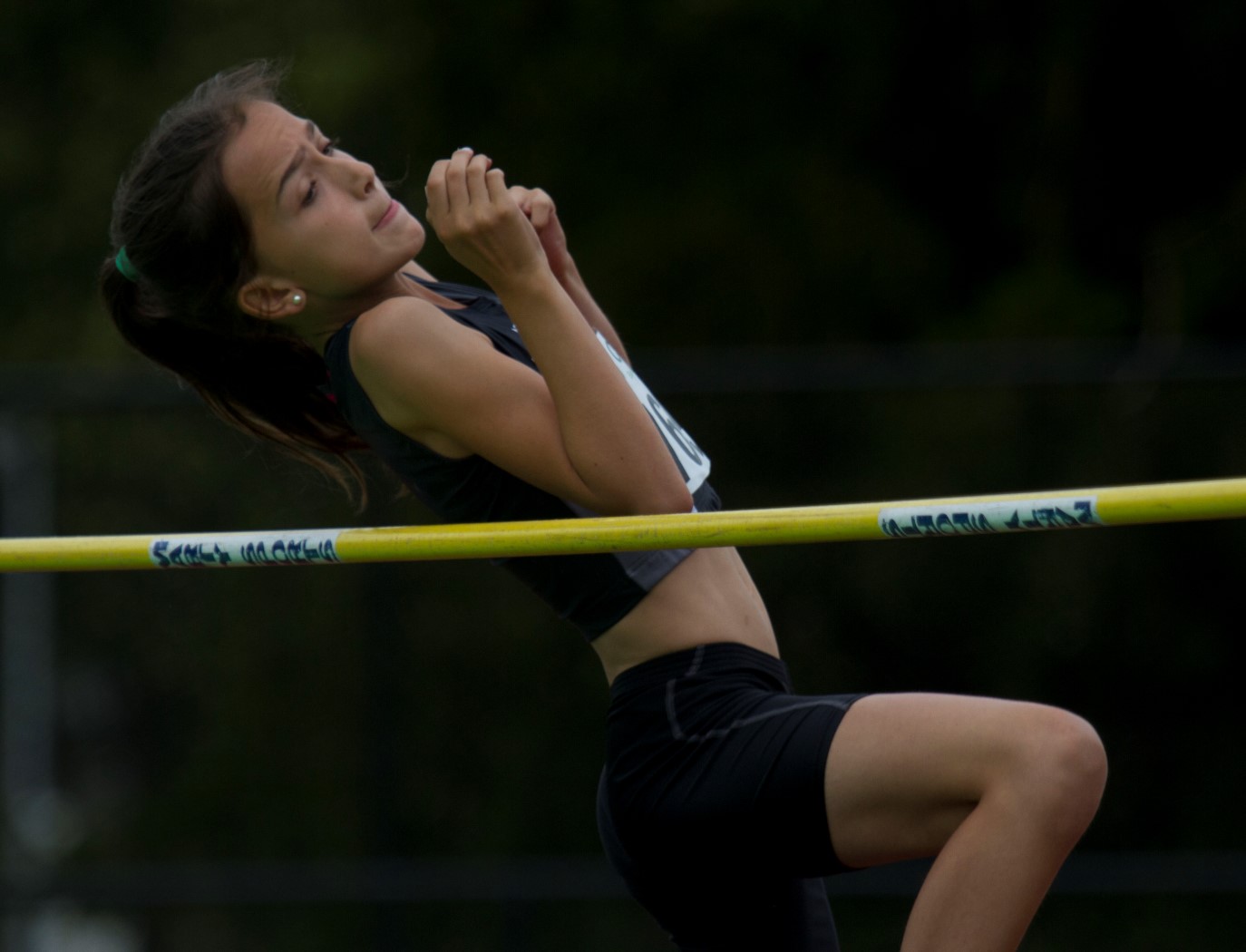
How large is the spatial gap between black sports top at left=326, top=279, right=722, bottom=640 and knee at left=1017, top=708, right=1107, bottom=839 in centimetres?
56

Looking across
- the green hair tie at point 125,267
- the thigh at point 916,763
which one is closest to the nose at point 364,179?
the green hair tie at point 125,267

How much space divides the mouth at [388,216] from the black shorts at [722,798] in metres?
0.71

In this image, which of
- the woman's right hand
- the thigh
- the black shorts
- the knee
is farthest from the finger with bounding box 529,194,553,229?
the knee

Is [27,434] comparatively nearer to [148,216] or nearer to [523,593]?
[523,593]

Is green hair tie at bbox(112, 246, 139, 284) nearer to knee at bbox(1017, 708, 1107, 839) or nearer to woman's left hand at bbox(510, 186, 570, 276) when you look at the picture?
woman's left hand at bbox(510, 186, 570, 276)

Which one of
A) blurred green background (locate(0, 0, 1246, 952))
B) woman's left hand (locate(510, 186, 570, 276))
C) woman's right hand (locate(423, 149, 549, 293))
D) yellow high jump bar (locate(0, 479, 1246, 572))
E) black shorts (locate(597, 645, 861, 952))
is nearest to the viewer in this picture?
yellow high jump bar (locate(0, 479, 1246, 572))

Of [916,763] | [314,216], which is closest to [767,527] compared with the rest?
[916,763]

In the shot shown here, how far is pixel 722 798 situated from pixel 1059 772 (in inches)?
16.3

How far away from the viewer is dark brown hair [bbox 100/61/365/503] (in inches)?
101

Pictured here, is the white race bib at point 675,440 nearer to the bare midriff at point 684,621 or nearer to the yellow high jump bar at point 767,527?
the bare midriff at point 684,621

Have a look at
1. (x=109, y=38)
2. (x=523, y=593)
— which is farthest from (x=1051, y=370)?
(x=109, y=38)

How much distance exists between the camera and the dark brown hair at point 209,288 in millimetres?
2555

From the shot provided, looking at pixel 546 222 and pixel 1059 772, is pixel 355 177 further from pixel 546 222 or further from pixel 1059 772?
pixel 1059 772

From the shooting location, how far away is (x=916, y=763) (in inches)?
81.7
